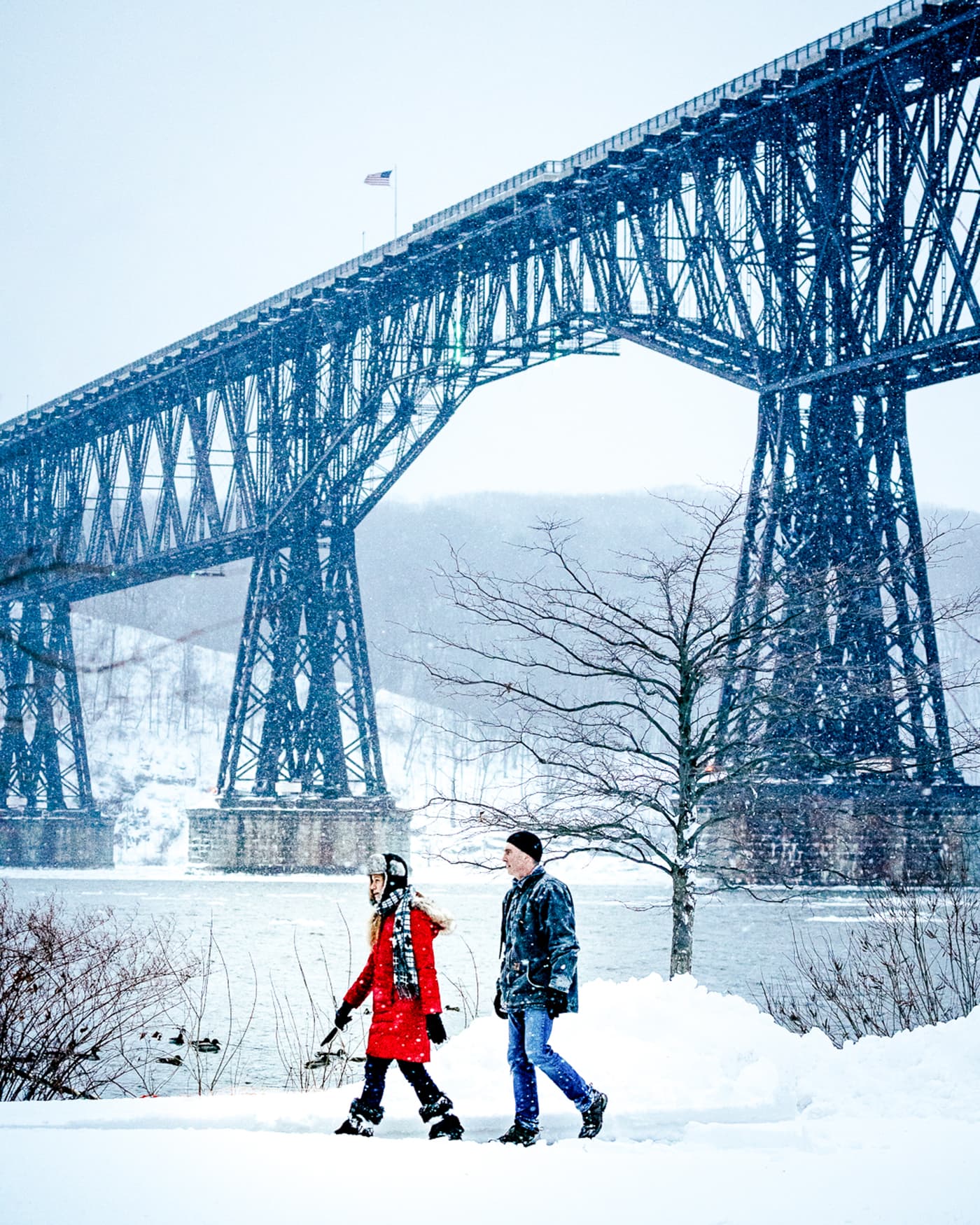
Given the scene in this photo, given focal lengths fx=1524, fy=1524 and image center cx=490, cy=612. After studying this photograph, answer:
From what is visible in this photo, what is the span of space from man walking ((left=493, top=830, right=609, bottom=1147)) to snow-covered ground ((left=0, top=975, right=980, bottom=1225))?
202 millimetres

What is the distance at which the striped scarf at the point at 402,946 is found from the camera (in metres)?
7.41

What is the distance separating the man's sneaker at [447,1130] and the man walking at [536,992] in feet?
0.79

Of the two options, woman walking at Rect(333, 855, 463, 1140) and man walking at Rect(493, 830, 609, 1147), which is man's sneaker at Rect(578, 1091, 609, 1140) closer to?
man walking at Rect(493, 830, 609, 1147)

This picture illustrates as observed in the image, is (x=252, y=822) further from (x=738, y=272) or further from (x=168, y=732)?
(x=168, y=732)

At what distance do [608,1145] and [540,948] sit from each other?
37.6 inches

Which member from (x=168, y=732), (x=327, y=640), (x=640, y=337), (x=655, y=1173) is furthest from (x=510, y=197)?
(x=168, y=732)

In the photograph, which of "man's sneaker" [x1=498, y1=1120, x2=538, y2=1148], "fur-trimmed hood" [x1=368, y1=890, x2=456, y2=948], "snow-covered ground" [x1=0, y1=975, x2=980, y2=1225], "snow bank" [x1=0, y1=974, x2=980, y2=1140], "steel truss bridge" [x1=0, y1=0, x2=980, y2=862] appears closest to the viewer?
"snow-covered ground" [x1=0, y1=975, x2=980, y2=1225]

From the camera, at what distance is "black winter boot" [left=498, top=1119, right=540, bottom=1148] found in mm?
7242

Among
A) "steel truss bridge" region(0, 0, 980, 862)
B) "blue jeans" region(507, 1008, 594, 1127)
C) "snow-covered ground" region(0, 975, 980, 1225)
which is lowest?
"snow-covered ground" region(0, 975, 980, 1225)

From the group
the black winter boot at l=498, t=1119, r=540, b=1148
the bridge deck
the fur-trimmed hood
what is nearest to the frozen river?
the black winter boot at l=498, t=1119, r=540, b=1148

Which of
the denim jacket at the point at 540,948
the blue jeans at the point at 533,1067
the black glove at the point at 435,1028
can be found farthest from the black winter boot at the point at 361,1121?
the denim jacket at the point at 540,948

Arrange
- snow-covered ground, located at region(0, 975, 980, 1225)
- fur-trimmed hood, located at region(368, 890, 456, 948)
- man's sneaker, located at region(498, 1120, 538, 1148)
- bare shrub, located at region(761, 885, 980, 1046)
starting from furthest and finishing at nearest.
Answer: bare shrub, located at region(761, 885, 980, 1046), fur-trimmed hood, located at region(368, 890, 456, 948), man's sneaker, located at region(498, 1120, 538, 1148), snow-covered ground, located at region(0, 975, 980, 1225)

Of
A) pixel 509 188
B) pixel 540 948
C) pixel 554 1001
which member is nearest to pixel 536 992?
pixel 554 1001

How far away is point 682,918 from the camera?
13.7 meters
